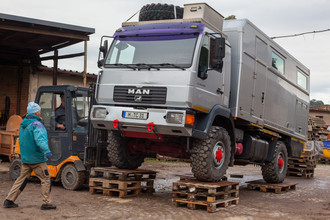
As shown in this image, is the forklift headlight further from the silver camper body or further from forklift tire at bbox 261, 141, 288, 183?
forklift tire at bbox 261, 141, 288, 183

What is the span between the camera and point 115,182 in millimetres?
8938

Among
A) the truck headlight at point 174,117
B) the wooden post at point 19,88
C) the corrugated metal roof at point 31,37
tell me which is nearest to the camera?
the truck headlight at point 174,117

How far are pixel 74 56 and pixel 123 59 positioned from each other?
7700 millimetres

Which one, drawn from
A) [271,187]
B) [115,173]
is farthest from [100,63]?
[271,187]

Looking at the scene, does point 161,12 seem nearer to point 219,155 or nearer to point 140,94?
point 140,94

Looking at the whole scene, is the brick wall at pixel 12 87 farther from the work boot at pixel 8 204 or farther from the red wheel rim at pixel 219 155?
the red wheel rim at pixel 219 155

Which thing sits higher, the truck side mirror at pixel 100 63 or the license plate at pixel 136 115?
the truck side mirror at pixel 100 63

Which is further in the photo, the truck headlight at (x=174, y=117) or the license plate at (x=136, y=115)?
the license plate at (x=136, y=115)

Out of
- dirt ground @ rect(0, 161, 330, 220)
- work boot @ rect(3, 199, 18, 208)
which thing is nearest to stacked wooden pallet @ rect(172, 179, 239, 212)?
dirt ground @ rect(0, 161, 330, 220)

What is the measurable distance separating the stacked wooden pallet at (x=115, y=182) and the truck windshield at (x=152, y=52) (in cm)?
225

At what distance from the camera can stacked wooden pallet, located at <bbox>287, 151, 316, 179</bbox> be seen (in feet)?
52.9

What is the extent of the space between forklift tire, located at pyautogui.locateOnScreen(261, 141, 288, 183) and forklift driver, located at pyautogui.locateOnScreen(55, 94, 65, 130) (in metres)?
5.35

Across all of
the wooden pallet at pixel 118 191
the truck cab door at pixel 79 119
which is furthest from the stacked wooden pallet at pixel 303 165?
the truck cab door at pixel 79 119

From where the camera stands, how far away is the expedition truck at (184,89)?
7797 millimetres
